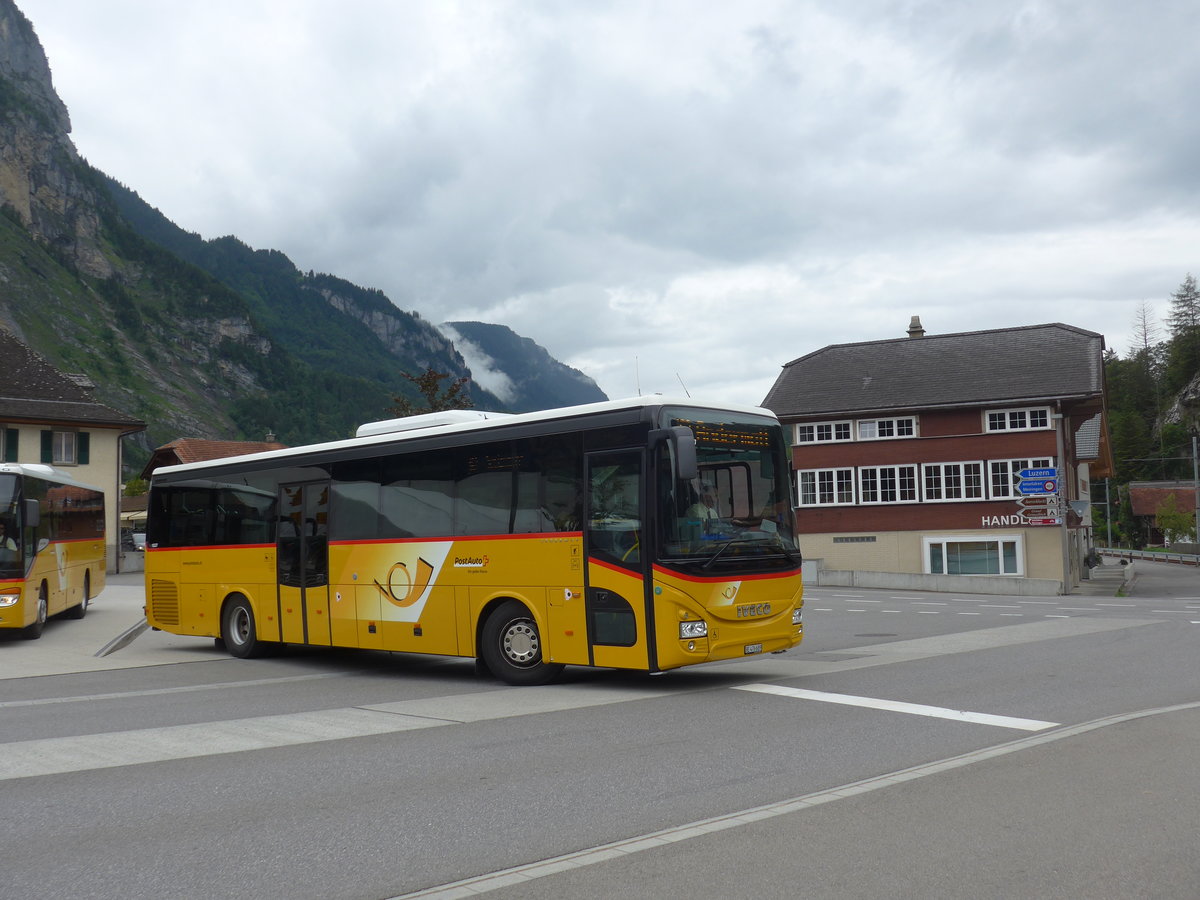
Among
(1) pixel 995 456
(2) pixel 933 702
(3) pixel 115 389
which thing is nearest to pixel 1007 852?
(2) pixel 933 702

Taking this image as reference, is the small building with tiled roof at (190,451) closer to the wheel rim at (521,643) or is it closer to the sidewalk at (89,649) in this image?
the sidewalk at (89,649)

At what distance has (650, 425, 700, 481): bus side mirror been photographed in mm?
11098

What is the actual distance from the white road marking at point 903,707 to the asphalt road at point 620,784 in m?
0.05

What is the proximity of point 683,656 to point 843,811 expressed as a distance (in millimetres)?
5229

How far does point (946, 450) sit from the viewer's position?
51219mm

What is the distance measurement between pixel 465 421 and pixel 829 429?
137 feet

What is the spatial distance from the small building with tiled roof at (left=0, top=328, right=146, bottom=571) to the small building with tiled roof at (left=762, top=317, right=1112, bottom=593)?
3048cm

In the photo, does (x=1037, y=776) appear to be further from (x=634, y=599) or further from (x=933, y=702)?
(x=634, y=599)

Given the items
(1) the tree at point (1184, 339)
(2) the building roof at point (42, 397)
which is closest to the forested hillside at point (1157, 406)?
(1) the tree at point (1184, 339)

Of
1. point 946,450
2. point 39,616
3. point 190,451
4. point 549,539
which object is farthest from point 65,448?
point 549,539

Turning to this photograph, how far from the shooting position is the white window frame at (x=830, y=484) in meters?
53.0

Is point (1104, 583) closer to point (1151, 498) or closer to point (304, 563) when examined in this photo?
point (304, 563)

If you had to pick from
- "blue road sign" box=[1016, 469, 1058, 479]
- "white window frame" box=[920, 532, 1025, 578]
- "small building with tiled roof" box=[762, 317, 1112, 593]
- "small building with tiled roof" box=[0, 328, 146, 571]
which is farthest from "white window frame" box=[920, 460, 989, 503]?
"small building with tiled roof" box=[0, 328, 146, 571]

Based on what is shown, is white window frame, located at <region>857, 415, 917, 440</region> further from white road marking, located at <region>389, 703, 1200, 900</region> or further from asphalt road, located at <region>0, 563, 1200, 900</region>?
white road marking, located at <region>389, 703, 1200, 900</region>
